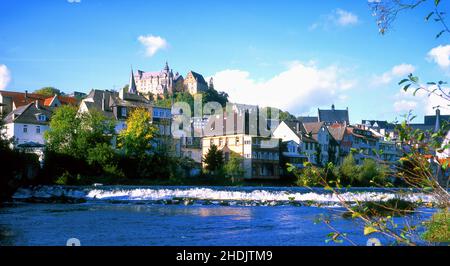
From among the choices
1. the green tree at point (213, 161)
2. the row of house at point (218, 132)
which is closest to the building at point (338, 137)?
the row of house at point (218, 132)

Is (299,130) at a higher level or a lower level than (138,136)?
higher

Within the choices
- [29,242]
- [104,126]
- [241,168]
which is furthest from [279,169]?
[29,242]

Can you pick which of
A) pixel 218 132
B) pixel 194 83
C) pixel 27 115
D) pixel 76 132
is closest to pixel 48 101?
pixel 27 115

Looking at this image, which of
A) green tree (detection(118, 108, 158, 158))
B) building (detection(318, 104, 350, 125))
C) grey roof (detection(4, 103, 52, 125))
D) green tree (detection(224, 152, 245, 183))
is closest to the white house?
green tree (detection(224, 152, 245, 183))

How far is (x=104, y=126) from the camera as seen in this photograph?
130 ft

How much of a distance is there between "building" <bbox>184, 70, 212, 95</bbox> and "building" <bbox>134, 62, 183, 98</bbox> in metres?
5.07

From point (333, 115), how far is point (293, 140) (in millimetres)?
24511

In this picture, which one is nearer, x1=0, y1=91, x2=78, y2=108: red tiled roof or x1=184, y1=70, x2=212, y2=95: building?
x1=0, y1=91, x2=78, y2=108: red tiled roof

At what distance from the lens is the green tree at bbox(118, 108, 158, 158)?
3894 centimetres

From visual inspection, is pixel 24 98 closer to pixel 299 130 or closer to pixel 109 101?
pixel 109 101

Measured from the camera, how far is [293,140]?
4919 centimetres

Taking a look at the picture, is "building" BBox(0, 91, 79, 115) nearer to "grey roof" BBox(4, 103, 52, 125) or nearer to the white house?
"grey roof" BBox(4, 103, 52, 125)
